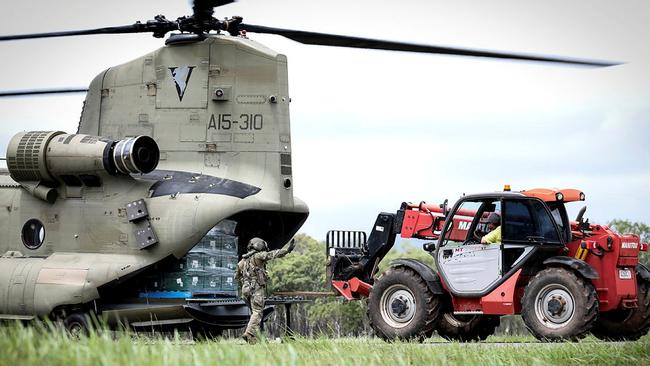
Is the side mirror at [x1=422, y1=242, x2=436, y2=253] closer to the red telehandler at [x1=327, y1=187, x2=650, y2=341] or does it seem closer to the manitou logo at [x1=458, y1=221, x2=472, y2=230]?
the red telehandler at [x1=327, y1=187, x2=650, y2=341]

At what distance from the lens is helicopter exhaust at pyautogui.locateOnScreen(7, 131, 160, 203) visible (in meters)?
17.0

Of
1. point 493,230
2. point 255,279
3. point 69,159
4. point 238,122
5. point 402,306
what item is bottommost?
point 402,306

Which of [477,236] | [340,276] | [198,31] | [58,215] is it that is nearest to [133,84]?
[198,31]

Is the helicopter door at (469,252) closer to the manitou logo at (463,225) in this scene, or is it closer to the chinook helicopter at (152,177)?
the manitou logo at (463,225)

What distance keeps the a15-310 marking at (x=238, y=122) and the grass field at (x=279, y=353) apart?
4.83 meters

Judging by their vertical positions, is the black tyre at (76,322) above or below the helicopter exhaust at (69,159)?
below

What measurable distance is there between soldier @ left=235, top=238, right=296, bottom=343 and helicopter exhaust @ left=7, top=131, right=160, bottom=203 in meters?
2.47

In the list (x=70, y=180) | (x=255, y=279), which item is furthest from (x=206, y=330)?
(x=70, y=180)

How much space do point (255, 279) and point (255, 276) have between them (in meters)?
0.05

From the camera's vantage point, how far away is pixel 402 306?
15.6 metres

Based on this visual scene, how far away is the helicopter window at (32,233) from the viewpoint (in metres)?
18.1

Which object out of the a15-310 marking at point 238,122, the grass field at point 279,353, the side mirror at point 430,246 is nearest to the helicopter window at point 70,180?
the a15-310 marking at point 238,122

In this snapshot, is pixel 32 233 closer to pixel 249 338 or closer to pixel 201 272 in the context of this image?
pixel 201 272

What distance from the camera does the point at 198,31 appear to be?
17.9 meters
